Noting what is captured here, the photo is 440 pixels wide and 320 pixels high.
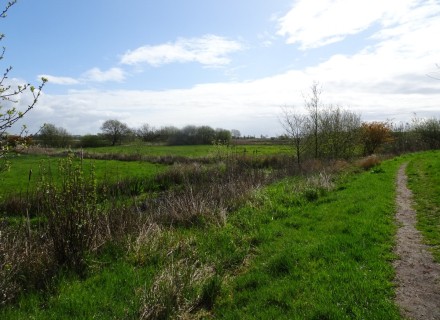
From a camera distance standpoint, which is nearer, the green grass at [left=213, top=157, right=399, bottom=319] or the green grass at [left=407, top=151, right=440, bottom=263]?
the green grass at [left=213, top=157, right=399, bottom=319]

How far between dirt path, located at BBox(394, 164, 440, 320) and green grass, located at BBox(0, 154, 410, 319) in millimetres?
193

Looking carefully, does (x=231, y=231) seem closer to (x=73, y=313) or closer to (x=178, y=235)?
(x=178, y=235)

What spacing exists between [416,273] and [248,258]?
3.13m

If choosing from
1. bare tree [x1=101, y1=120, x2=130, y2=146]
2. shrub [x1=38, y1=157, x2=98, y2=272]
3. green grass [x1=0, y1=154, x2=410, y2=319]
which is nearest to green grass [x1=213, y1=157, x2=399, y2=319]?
green grass [x1=0, y1=154, x2=410, y2=319]

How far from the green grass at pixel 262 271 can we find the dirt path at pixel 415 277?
0.19 m

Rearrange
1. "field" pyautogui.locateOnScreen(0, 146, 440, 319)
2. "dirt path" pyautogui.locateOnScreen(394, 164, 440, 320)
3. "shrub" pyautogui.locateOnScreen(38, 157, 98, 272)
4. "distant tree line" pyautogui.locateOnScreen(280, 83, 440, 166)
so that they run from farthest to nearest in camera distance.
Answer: "distant tree line" pyautogui.locateOnScreen(280, 83, 440, 166) < "shrub" pyautogui.locateOnScreen(38, 157, 98, 272) < "field" pyautogui.locateOnScreen(0, 146, 440, 319) < "dirt path" pyautogui.locateOnScreen(394, 164, 440, 320)

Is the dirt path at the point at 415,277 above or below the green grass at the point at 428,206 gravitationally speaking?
below

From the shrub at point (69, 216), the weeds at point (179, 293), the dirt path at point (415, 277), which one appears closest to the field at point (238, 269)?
the weeds at point (179, 293)

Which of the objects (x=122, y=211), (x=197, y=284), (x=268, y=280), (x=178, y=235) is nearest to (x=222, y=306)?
(x=197, y=284)

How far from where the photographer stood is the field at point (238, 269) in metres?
5.16

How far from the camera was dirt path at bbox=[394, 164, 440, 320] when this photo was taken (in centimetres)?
495

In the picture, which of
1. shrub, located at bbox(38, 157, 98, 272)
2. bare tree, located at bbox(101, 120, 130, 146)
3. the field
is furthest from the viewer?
bare tree, located at bbox(101, 120, 130, 146)

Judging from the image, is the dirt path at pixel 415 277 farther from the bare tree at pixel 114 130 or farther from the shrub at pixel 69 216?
the bare tree at pixel 114 130

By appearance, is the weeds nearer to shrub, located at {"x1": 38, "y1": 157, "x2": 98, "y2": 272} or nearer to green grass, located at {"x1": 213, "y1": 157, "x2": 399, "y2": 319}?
Answer: green grass, located at {"x1": 213, "y1": 157, "x2": 399, "y2": 319}
